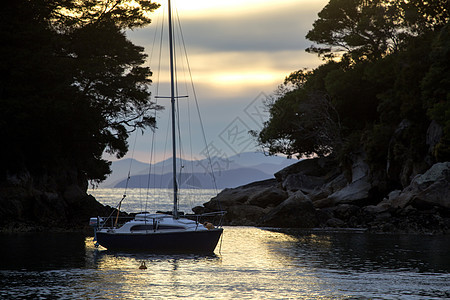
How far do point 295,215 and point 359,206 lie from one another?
8307 mm

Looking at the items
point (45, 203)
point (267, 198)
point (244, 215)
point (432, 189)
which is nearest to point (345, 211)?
point (432, 189)

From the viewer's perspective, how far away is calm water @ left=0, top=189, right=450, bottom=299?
20859mm

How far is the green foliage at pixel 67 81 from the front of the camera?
153 ft

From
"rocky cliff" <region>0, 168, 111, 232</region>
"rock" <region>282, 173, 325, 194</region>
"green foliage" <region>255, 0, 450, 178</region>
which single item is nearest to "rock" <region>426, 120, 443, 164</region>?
"green foliage" <region>255, 0, 450, 178</region>

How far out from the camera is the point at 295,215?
161 ft

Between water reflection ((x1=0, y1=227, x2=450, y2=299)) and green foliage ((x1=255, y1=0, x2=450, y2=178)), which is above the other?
green foliage ((x1=255, y1=0, x2=450, y2=178))

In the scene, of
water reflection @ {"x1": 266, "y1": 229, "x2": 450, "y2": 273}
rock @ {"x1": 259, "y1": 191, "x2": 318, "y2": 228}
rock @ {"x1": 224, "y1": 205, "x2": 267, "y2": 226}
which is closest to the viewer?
water reflection @ {"x1": 266, "y1": 229, "x2": 450, "y2": 273}

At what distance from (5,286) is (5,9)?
32055 mm

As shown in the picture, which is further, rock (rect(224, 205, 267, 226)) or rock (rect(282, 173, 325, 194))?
rock (rect(282, 173, 325, 194))

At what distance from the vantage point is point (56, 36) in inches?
2034

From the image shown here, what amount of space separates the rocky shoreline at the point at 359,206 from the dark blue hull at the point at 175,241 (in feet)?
54.0

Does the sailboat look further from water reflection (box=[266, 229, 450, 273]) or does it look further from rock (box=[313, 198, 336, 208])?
rock (box=[313, 198, 336, 208])

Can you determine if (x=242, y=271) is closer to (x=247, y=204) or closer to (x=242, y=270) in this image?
(x=242, y=270)

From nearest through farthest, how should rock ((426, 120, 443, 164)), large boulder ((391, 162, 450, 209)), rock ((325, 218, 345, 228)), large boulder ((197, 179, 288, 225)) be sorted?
large boulder ((391, 162, 450, 209)), rock ((325, 218, 345, 228)), rock ((426, 120, 443, 164)), large boulder ((197, 179, 288, 225))
